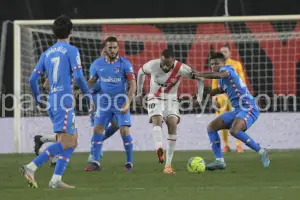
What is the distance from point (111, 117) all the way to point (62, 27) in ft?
10.3

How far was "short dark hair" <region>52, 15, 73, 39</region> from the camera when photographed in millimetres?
8133

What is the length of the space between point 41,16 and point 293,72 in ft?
16.3

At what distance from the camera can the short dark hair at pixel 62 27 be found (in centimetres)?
813

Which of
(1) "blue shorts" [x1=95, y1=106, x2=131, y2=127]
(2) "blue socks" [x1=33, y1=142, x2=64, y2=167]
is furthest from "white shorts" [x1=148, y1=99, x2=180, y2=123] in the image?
(2) "blue socks" [x1=33, y1=142, x2=64, y2=167]

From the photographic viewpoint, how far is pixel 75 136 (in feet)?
27.2

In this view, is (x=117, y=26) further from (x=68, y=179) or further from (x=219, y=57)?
(x=68, y=179)

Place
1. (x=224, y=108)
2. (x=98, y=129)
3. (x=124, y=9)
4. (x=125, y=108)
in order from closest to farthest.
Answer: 1. (x=125, y=108)
2. (x=98, y=129)
3. (x=224, y=108)
4. (x=124, y=9)

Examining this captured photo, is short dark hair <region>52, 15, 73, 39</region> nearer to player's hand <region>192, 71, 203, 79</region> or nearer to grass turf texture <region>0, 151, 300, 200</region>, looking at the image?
grass turf texture <region>0, 151, 300, 200</region>

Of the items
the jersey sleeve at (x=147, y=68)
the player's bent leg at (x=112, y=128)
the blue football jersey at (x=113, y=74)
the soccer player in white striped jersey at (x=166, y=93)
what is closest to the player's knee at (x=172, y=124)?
the soccer player in white striped jersey at (x=166, y=93)

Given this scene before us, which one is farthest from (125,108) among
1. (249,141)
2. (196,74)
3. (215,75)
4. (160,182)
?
(160,182)

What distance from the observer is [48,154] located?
8133mm

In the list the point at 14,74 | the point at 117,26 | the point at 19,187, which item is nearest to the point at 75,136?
the point at 19,187

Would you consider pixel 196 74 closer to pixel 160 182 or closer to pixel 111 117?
pixel 111 117

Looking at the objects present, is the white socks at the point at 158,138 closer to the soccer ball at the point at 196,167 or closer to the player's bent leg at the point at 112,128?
the soccer ball at the point at 196,167
